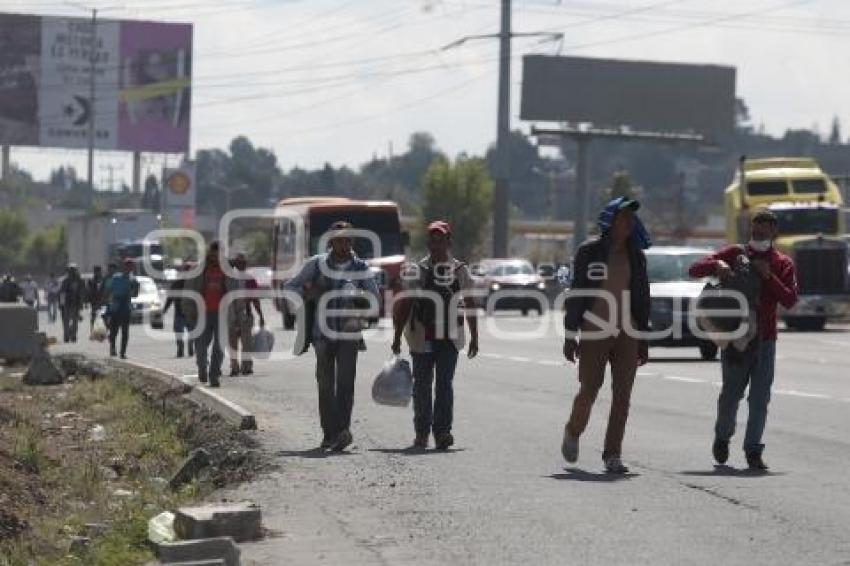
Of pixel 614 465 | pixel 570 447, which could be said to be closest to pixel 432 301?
pixel 570 447

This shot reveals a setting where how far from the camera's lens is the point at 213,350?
84.0 feet

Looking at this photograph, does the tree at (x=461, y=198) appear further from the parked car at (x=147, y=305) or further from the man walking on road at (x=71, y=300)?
the man walking on road at (x=71, y=300)

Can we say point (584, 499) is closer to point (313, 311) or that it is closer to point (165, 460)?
point (313, 311)

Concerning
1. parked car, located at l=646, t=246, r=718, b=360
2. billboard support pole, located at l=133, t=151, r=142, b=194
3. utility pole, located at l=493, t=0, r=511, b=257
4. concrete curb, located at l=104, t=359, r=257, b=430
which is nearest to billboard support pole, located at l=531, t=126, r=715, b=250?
utility pole, located at l=493, t=0, r=511, b=257

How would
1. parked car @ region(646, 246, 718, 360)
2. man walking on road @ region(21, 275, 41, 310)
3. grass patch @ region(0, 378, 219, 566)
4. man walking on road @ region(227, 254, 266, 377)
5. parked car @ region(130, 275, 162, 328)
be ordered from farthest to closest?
man walking on road @ region(21, 275, 41, 310) → parked car @ region(130, 275, 162, 328) → parked car @ region(646, 246, 718, 360) → man walking on road @ region(227, 254, 266, 377) → grass patch @ region(0, 378, 219, 566)

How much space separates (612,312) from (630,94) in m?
86.8

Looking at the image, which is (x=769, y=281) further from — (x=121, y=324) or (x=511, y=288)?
(x=511, y=288)

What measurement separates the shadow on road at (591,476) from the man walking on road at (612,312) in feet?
0.36

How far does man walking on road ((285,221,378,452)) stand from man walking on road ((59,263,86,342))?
28.9 m

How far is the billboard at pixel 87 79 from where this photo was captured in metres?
106

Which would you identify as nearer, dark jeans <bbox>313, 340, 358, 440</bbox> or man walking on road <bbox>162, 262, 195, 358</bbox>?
dark jeans <bbox>313, 340, 358, 440</bbox>

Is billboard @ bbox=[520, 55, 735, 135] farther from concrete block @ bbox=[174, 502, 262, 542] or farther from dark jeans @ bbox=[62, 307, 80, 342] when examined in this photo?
concrete block @ bbox=[174, 502, 262, 542]

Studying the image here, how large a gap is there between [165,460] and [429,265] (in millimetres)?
4334

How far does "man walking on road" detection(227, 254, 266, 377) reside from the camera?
1097 inches
